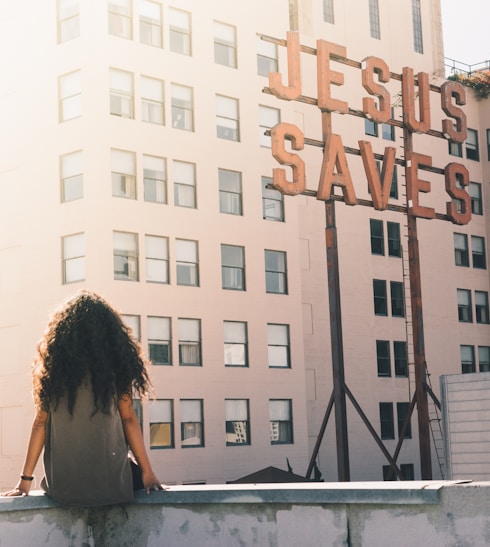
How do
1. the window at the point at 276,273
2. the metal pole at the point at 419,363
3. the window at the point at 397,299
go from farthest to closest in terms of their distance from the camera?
the window at the point at 397,299 → the window at the point at 276,273 → the metal pole at the point at 419,363

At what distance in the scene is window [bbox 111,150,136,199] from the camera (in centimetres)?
4044

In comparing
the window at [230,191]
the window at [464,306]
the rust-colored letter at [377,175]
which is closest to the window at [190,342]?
the window at [230,191]

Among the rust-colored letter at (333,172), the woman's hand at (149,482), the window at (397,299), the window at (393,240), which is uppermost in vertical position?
the window at (393,240)

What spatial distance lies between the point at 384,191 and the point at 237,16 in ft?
52.3

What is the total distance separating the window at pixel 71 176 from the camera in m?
40.1

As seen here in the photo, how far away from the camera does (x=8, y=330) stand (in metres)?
40.9

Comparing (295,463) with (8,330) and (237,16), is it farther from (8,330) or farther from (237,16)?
(237,16)

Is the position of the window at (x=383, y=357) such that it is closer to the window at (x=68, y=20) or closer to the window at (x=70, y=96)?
the window at (x=70, y=96)

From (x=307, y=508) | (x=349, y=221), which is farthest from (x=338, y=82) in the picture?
(x=307, y=508)

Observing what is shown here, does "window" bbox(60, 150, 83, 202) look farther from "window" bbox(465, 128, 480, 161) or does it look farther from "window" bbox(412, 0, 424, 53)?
"window" bbox(465, 128, 480, 161)

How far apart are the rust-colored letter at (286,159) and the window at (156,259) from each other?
1122cm

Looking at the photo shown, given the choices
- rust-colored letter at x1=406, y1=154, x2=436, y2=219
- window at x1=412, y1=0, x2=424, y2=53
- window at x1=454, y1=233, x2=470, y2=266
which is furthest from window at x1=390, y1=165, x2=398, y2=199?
rust-colored letter at x1=406, y1=154, x2=436, y2=219

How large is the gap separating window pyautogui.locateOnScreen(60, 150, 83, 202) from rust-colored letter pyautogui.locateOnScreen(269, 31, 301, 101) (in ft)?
38.7

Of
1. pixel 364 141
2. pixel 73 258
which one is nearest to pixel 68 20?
pixel 73 258
